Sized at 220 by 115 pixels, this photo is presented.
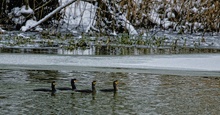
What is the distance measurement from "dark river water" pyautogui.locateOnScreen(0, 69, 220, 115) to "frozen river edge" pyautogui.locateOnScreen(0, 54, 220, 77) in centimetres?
59

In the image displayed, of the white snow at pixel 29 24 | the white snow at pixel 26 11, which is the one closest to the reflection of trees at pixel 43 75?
the white snow at pixel 29 24

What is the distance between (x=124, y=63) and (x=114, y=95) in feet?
12.7

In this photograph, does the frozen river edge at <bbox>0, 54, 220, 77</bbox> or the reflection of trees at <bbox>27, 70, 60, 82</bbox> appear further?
the frozen river edge at <bbox>0, 54, 220, 77</bbox>

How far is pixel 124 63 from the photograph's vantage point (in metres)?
12.4

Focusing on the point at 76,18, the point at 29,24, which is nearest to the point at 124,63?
the point at 29,24

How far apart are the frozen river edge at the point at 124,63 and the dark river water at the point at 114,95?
59cm

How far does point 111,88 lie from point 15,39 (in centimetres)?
893

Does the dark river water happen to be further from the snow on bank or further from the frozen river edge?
the snow on bank

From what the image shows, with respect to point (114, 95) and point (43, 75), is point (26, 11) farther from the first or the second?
point (114, 95)

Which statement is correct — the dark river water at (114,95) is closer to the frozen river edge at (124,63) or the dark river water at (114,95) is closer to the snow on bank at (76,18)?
the frozen river edge at (124,63)

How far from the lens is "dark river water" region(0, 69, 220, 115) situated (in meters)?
7.34

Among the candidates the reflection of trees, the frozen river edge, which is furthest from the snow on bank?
the reflection of trees

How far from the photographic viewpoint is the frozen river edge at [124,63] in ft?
37.8

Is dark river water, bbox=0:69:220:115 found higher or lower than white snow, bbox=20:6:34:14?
lower
